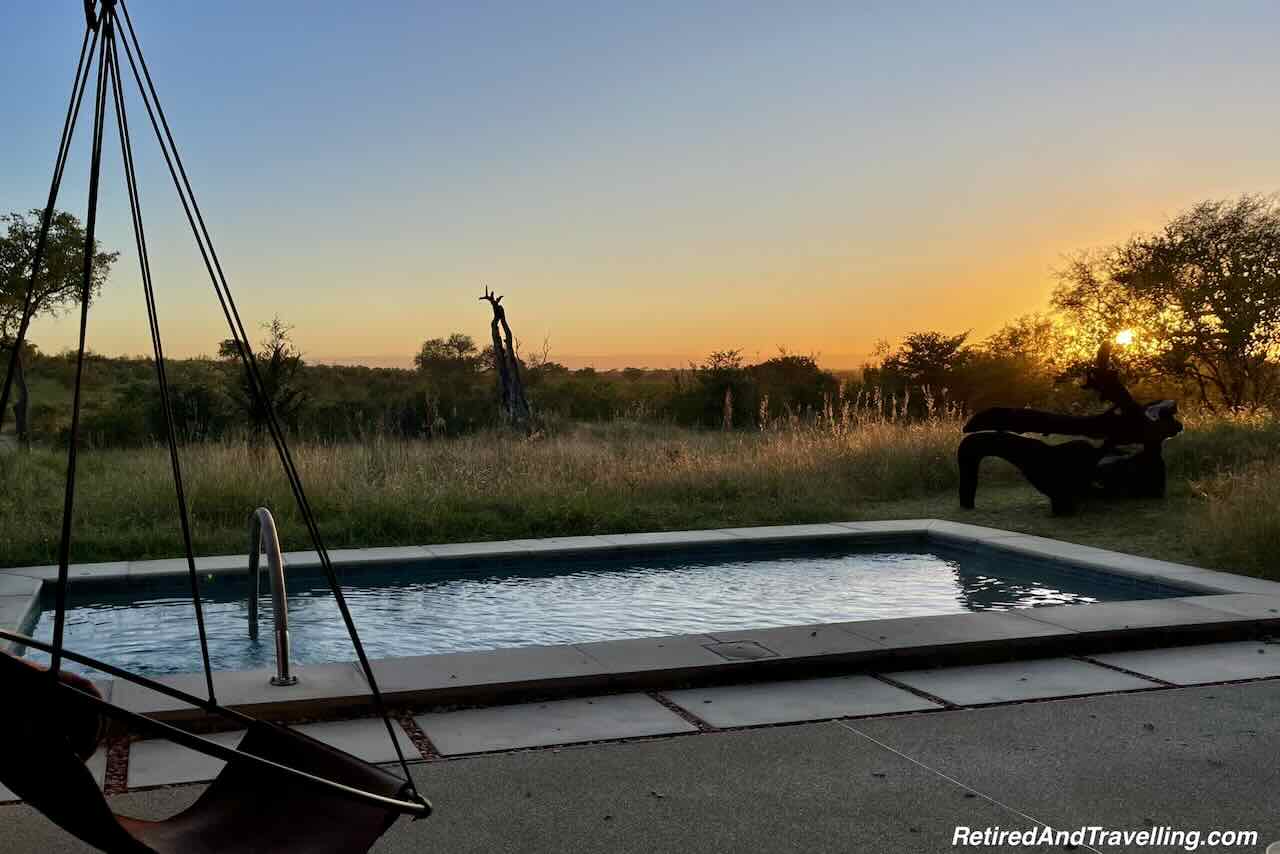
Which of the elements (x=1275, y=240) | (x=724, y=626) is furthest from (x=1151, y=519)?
(x=1275, y=240)

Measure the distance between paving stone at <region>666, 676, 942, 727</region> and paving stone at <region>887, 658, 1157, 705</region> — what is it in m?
0.17

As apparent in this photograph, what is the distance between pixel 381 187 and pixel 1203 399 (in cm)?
1581

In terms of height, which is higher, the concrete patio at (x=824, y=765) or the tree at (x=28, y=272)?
the tree at (x=28, y=272)

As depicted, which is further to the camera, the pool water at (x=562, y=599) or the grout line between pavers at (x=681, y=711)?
the pool water at (x=562, y=599)

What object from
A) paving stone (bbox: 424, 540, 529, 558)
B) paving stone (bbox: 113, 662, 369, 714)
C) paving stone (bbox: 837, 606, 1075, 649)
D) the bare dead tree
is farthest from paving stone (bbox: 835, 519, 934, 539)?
the bare dead tree

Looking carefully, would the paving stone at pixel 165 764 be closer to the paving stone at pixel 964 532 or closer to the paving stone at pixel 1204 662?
the paving stone at pixel 1204 662

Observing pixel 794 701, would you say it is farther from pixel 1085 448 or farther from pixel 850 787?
pixel 1085 448

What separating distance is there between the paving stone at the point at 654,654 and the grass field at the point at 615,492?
4.06m

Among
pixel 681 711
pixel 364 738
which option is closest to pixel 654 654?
pixel 681 711

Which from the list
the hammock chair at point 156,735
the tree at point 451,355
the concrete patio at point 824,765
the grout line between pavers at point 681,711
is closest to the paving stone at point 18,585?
the concrete patio at point 824,765

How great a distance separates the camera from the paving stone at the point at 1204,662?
4.61 metres

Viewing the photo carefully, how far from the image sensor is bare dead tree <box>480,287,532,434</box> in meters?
20.4

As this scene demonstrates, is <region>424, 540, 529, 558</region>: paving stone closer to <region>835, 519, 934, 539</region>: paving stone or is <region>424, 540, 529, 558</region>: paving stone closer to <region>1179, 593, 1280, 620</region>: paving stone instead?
<region>835, 519, 934, 539</region>: paving stone

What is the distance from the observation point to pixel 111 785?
10.8 ft
